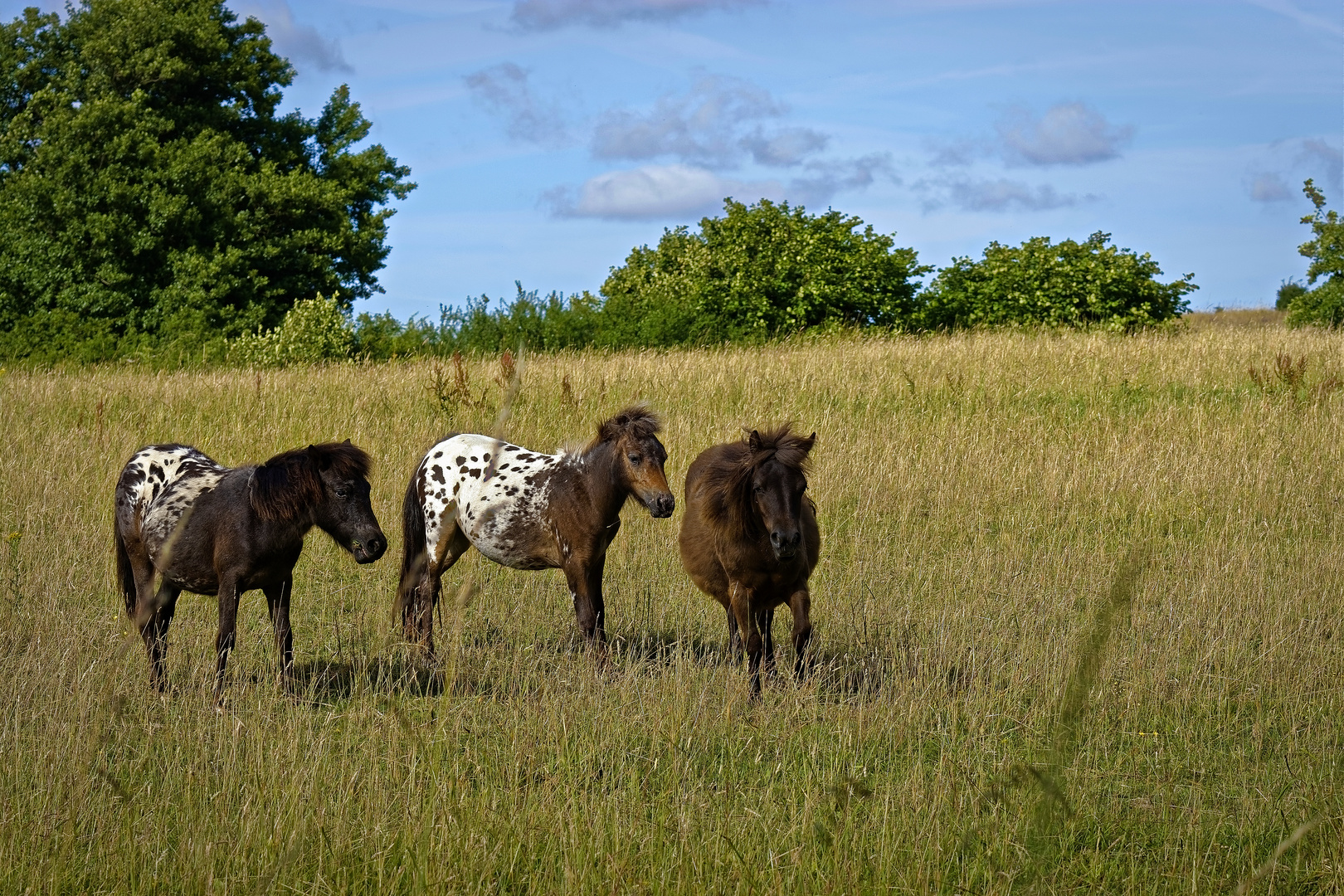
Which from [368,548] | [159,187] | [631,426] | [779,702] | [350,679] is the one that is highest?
[159,187]

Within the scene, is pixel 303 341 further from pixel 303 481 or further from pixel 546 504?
pixel 303 481

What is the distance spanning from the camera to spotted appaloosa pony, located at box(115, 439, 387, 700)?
6359mm

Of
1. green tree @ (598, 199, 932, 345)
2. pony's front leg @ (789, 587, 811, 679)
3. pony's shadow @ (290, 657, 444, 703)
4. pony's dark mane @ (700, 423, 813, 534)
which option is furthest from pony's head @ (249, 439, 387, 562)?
green tree @ (598, 199, 932, 345)

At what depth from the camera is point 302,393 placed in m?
16.9

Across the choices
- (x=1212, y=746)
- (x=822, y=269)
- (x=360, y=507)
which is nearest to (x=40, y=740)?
(x=360, y=507)

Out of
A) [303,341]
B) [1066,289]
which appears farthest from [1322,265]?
[303,341]

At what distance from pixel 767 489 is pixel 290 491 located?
9.16ft

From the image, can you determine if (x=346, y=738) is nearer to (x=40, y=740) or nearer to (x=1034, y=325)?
(x=40, y=740)

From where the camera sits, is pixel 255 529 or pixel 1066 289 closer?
pixel 255 529

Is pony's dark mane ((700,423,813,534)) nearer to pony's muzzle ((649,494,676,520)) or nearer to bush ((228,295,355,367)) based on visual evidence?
pony's muzzle ((649,494,676,520))

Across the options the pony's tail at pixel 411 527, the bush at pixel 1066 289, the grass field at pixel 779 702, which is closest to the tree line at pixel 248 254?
the bush at pixel 1066 289

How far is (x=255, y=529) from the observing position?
6.42 metres

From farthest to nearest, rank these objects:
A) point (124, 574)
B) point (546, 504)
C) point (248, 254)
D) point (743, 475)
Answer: point (248, 254) → point (546, 504) → point (124, 574) → point (743, 475)

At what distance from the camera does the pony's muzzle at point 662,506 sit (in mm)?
7043
